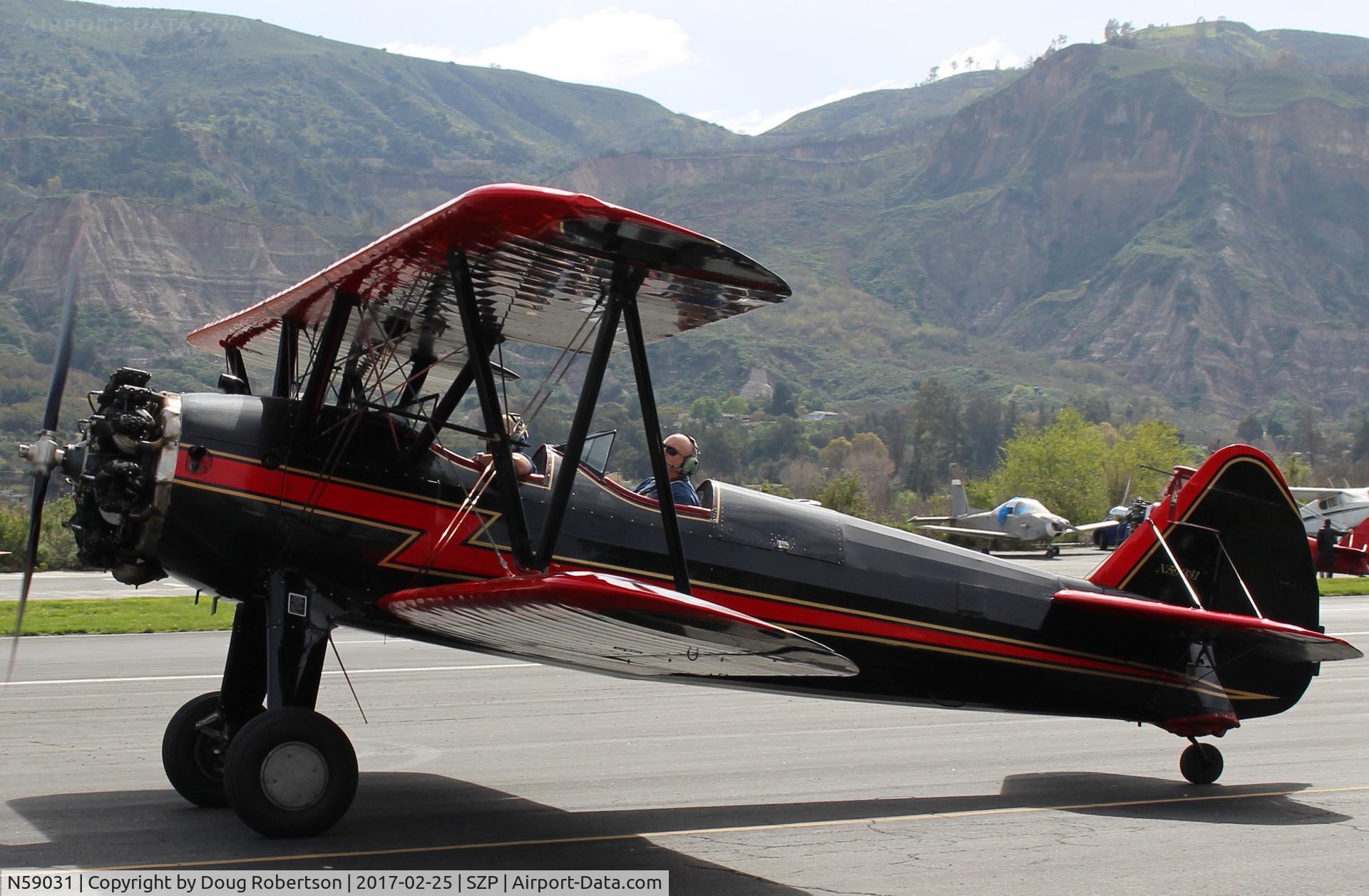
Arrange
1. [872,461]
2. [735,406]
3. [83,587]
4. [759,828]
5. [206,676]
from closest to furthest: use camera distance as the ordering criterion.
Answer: [759,828]
[206,676]
[83,587]
[872,461]
[735,406]

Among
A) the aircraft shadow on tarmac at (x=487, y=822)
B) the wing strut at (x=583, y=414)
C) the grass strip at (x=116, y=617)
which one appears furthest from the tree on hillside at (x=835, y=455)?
the wing strut at (x=583, y=414)

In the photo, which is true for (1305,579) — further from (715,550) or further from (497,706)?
(497,706)

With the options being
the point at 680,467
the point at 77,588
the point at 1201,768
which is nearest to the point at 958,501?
the point at 77,588

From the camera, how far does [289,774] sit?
6.61 metres

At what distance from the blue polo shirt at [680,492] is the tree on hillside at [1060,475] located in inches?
2635

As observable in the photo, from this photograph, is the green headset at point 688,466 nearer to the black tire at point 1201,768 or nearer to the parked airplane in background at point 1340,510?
the black tire at point 1201,768

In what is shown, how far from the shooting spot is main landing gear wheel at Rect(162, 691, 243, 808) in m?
7.58

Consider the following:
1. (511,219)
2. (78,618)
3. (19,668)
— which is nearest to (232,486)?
(511,219)

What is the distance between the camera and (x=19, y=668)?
45.1ft

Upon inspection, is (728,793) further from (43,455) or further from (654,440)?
(43,455)

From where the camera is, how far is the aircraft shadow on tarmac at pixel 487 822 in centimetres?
644

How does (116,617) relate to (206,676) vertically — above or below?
below

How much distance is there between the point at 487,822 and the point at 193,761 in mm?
1759

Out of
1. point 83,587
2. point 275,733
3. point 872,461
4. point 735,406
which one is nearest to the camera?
point 275,733
